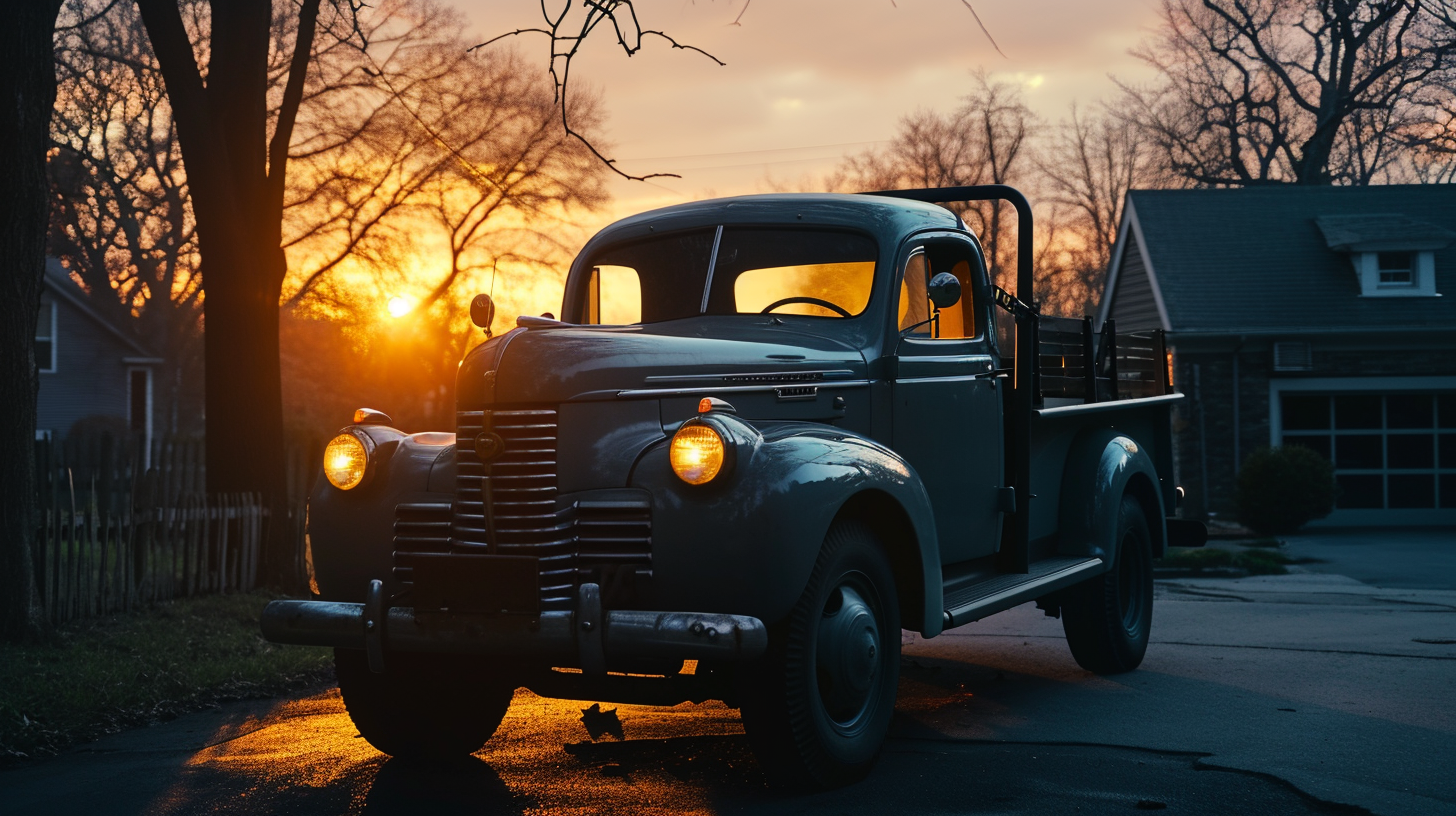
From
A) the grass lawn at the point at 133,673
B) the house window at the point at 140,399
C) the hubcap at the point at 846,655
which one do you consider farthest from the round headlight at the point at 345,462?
the house window at the point at 140,399

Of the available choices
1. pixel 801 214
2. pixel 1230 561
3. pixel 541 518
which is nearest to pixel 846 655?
pixel 541 518

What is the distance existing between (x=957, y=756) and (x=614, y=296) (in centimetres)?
278

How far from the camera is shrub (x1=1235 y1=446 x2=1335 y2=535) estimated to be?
794 inches

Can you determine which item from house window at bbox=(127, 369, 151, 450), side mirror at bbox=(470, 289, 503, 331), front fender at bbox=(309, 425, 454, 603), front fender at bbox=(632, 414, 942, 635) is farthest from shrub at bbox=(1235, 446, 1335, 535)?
house window at bbox=(127, 369, 151, 450)

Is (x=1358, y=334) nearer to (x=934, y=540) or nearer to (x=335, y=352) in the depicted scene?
(x=934, y=540)

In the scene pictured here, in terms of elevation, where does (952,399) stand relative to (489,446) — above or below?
above

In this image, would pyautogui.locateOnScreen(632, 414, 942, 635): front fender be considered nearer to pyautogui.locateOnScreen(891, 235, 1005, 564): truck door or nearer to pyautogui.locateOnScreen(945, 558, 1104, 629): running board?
pyautogui.locateOnScreen(945, 558, 1104, 629): running board

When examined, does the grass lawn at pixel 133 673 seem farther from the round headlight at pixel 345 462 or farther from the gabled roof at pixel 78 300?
the gabled roof at pixel 78 300

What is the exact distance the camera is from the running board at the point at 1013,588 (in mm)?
5781

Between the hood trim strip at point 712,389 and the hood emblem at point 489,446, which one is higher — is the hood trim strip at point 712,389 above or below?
above

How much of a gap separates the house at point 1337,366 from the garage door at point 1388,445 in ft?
0.06

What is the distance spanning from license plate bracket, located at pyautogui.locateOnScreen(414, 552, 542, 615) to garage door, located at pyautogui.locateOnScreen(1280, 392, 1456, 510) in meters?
21.1

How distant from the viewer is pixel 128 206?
3781 centimetres

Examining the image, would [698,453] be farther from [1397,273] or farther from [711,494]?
[1397,273]
